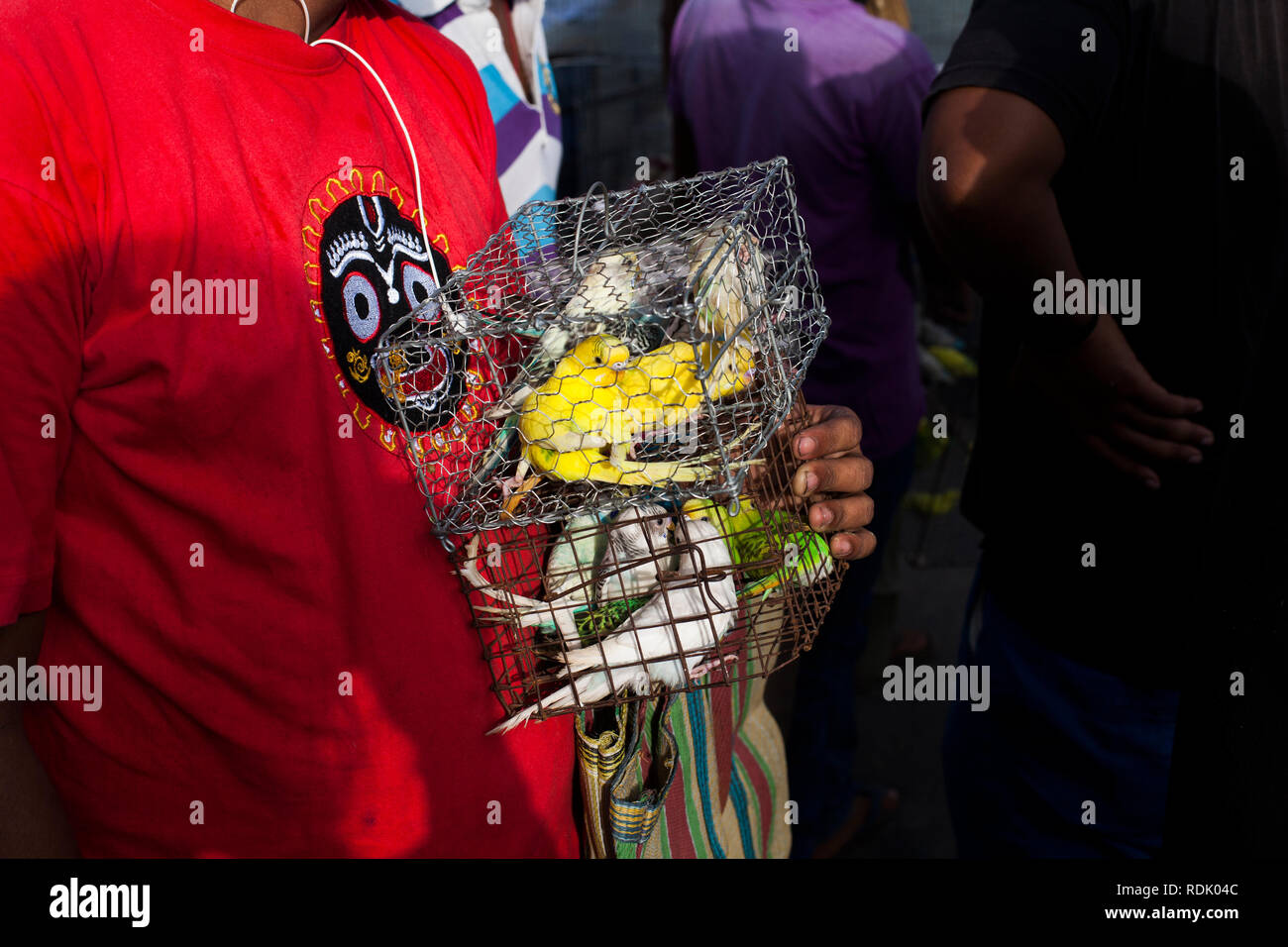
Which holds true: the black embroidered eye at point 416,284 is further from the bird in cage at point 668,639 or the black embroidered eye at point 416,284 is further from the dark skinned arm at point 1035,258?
the dark skinned arm at point 1035,258

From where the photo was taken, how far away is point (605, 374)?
1071 millimetres

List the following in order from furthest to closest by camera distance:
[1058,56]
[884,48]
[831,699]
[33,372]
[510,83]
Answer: [831,699], [884,48], [510,83], [1058,56], [33,372]

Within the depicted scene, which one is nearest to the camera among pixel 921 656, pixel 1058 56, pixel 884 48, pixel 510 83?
pixel 1058 56

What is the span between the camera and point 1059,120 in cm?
152

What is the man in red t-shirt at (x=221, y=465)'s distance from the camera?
2.90 feet

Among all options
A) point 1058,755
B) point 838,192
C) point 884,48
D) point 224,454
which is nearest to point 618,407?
point 224,454

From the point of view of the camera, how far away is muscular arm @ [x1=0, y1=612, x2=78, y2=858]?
0.93 m

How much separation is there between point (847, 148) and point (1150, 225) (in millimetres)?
1122

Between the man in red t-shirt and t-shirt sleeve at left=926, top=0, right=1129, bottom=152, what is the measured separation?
0.82 metres

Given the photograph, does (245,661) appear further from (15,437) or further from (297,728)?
(15,437)

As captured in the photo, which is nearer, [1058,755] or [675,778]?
[675,778]

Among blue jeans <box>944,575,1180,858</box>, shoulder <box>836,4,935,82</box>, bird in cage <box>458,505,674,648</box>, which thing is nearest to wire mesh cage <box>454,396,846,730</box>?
bird in cage <box>458,505,674,648</box>

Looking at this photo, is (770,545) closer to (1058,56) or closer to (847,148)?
(1058,56)
